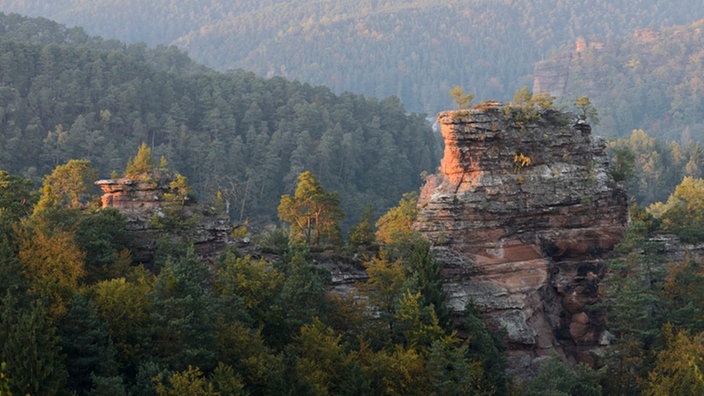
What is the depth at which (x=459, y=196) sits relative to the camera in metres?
56.8

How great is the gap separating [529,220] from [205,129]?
294 ft

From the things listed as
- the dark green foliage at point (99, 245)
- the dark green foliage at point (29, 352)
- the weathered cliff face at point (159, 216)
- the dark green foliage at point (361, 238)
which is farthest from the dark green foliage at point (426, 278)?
the dark green foliage at point (29, 352)

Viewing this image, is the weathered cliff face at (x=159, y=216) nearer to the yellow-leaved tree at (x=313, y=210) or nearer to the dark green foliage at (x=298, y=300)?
the yellow-leaved tree at (x=313, y=210)

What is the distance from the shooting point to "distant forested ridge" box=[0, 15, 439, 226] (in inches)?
4574

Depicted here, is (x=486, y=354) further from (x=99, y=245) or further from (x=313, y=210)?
(x=99, y=245)

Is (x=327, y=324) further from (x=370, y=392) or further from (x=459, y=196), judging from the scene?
(x=459, y=196)

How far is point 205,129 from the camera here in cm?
13862

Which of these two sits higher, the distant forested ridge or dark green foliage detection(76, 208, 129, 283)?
the distant forested ridge

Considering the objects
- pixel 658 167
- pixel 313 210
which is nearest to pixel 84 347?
pixel 313 210

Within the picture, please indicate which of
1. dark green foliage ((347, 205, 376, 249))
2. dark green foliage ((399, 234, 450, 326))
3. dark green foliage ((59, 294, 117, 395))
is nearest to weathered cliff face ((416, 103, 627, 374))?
dark green foliage ((399, 234, 450, 326))

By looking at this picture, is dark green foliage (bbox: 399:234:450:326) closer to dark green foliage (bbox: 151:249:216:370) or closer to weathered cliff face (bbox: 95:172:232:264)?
weathered cliff face (bbox: 95:172:232:264)

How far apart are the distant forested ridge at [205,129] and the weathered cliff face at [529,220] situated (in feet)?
186

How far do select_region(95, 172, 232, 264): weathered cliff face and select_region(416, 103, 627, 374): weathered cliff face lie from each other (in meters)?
13.4

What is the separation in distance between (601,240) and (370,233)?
15.5m
